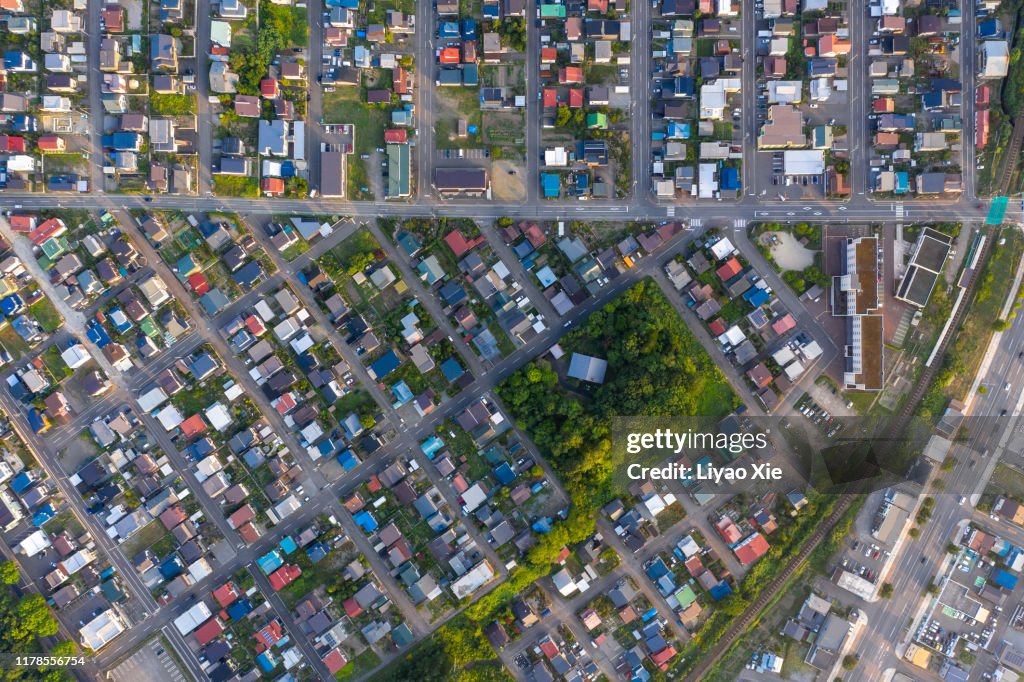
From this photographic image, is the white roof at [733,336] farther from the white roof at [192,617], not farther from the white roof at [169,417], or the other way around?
the white roof at [192,617]

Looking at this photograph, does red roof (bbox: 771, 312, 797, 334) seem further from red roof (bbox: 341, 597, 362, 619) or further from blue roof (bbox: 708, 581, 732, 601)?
red roof (bbox: 341, 597, 362, 619)

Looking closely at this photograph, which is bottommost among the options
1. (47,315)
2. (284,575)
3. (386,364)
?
(284,575)

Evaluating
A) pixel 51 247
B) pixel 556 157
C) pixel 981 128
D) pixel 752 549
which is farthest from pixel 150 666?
pixel 981 128

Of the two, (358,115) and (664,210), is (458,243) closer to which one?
(358,115)

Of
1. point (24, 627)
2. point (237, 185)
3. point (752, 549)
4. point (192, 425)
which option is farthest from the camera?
point (752, 549)

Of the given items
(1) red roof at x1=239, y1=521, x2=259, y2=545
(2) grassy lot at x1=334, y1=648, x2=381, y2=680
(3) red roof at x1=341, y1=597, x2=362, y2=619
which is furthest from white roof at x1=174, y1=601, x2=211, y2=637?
(2) grassy lot at x1=334, y1=648, x2=381, y2=680

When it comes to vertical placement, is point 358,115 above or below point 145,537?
above
